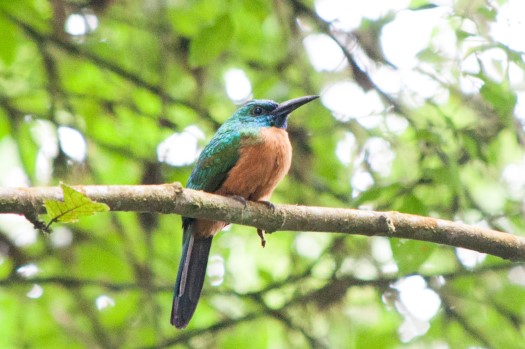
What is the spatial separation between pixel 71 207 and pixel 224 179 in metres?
1.56

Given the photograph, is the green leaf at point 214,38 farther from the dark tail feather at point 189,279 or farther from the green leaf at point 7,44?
the green leaf at point 7,44

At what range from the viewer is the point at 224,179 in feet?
12.1

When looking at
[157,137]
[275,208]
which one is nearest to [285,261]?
[157,137]

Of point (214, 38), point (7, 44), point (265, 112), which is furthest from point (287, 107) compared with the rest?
point (7, 44)

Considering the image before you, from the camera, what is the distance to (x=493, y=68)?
4.34 m

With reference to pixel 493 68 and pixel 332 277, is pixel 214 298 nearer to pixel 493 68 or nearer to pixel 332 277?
pixel 332 277

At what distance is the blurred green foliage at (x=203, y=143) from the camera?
174 inches

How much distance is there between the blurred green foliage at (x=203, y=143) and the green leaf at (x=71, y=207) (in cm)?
199

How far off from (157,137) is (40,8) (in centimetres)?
128

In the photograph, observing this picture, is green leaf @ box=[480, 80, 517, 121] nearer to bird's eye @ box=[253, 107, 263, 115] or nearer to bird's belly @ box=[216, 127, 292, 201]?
bird's belly @ box=[216, 127, 292, 201]

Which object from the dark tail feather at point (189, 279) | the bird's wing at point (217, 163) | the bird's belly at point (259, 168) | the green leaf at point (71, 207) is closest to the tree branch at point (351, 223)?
the green leaf at point (71, 207)

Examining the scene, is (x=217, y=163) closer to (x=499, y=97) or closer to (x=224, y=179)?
(x=224, y=179)

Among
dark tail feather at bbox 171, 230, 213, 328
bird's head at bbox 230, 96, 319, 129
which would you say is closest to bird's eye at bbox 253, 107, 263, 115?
bird's head at bbox 230, 96, 319, 129

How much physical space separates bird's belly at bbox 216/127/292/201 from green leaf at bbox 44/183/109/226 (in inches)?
57.4
